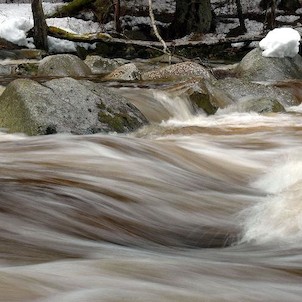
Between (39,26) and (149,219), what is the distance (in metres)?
12.0

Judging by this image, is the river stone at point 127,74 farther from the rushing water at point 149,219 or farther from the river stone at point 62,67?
the rushing water at point 149,219

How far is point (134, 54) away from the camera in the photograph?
1589 cm

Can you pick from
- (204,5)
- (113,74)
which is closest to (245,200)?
(113,74)

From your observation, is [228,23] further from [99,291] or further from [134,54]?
[99,291]

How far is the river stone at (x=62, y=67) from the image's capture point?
11109 millimetres

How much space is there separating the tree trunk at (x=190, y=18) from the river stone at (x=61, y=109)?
12784 millimetres

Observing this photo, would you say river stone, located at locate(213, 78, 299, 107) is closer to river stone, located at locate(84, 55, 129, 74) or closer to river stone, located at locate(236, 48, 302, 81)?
river stone, located at locate(236, 48, 302, 81)

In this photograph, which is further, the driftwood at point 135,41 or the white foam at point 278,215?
the driftwood at point 135,41

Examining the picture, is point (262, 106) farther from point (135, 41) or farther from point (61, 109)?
point (135, 41)

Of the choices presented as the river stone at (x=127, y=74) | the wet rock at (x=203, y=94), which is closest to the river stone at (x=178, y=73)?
the river stone at (x=127, y=74)

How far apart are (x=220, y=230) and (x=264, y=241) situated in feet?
1.29

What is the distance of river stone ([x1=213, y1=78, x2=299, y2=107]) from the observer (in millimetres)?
8492

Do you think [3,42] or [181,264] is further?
[3,42]

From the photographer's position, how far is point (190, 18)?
18.7m
